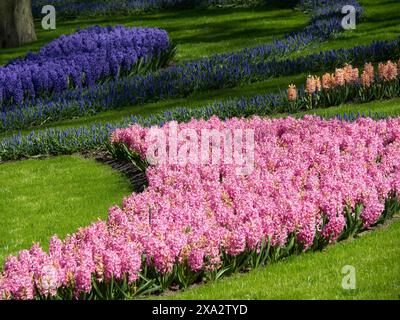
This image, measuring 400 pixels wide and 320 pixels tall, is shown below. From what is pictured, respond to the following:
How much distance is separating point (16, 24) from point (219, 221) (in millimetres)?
19057

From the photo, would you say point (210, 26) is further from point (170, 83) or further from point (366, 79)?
point (366, 79)

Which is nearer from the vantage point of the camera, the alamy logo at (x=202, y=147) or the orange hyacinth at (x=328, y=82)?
the alamy logo at (x=202, y=147)

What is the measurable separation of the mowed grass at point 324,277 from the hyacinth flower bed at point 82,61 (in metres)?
11.5

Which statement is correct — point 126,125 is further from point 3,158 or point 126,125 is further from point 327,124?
point 327,124

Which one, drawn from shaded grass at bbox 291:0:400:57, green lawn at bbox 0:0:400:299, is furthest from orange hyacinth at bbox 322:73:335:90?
shaded grass at bbox 291:0:400:57

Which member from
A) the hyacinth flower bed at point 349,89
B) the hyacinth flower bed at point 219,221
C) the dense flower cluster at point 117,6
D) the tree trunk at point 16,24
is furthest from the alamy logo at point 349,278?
the dense flower cluster at point 117,6

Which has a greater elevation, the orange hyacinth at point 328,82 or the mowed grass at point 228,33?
the orange hyacinth at point 328,82

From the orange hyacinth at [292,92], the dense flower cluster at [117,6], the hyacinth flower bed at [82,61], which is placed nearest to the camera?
the orange hyacinth at [292,92]

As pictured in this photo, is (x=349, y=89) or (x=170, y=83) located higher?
(x=349, y=89)

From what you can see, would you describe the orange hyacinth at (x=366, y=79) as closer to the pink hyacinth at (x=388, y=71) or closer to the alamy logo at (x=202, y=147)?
the pink hyacinth at (x=388, y=71)

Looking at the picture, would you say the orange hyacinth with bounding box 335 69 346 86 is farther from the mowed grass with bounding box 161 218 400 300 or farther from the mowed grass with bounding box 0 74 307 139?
the mowed grass with bounding box 161 218 400 300

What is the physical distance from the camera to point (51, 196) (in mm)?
13219

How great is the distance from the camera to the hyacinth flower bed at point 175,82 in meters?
18.8

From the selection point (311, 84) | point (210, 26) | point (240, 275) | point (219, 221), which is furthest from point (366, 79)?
point (210, 26)
